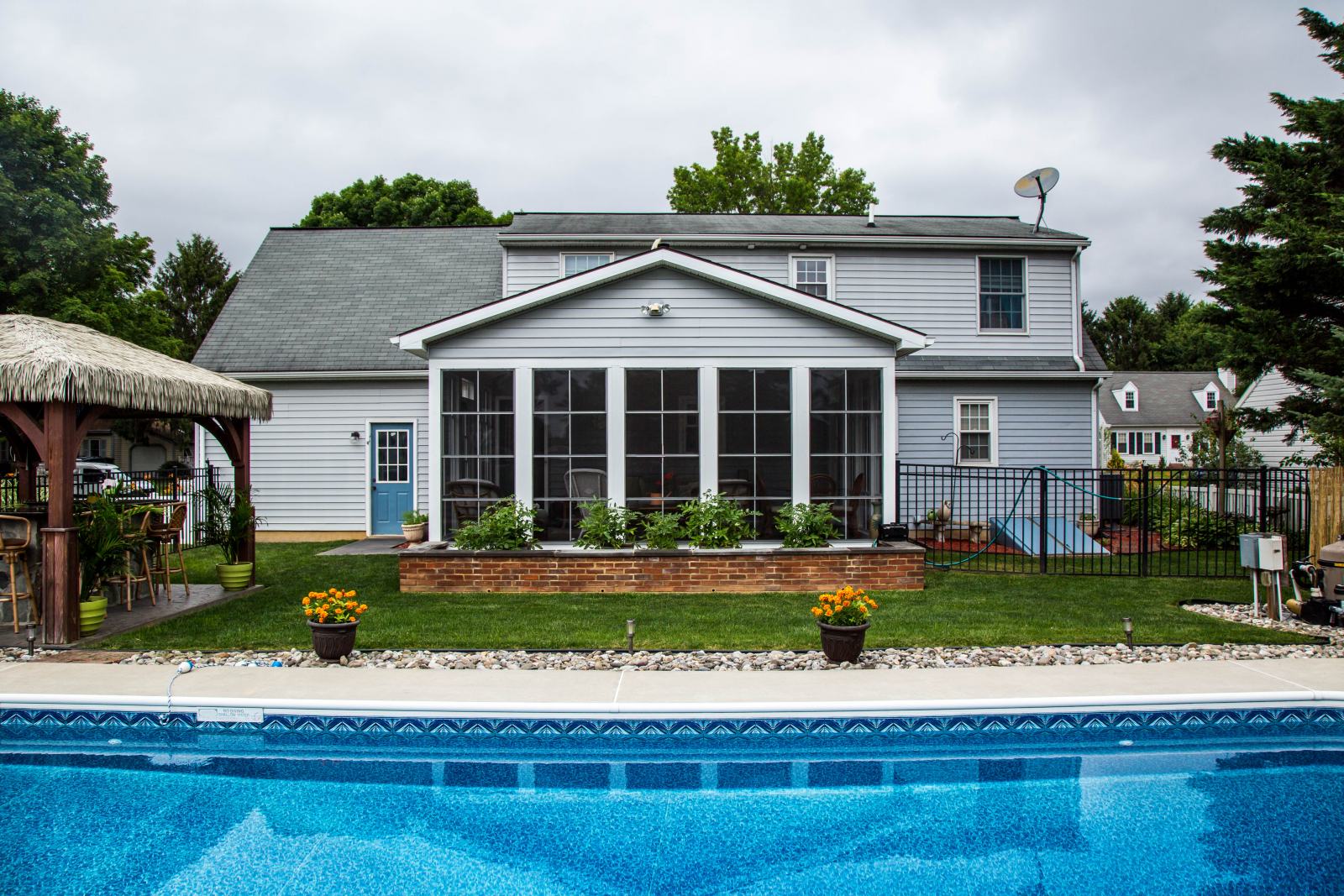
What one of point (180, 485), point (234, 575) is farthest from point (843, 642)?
point (180, 485)

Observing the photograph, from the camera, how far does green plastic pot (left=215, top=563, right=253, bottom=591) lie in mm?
9703

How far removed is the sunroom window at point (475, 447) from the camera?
413 inches

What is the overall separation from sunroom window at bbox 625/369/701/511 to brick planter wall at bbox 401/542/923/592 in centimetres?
125

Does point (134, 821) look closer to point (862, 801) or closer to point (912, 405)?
point (862, 801)

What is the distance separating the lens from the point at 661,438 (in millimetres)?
10477

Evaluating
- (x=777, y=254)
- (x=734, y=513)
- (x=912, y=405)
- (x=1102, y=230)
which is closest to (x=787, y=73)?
(x=777, y=254)

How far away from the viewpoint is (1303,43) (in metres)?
11.5

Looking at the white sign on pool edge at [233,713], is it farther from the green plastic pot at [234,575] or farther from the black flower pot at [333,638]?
the green plastic pot at [234,575]

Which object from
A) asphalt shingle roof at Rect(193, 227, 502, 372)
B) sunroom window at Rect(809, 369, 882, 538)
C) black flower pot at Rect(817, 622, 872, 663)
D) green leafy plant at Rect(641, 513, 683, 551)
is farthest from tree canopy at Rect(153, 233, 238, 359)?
black flower pot at Rect(817, 622, 872, 663)

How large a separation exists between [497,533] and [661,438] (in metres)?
2.47

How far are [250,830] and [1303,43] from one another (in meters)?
15.7

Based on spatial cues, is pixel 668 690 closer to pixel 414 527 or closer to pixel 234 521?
pixel 234 521

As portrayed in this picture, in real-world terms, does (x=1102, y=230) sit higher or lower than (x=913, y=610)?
higher

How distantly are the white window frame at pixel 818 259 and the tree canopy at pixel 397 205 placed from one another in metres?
19.3
